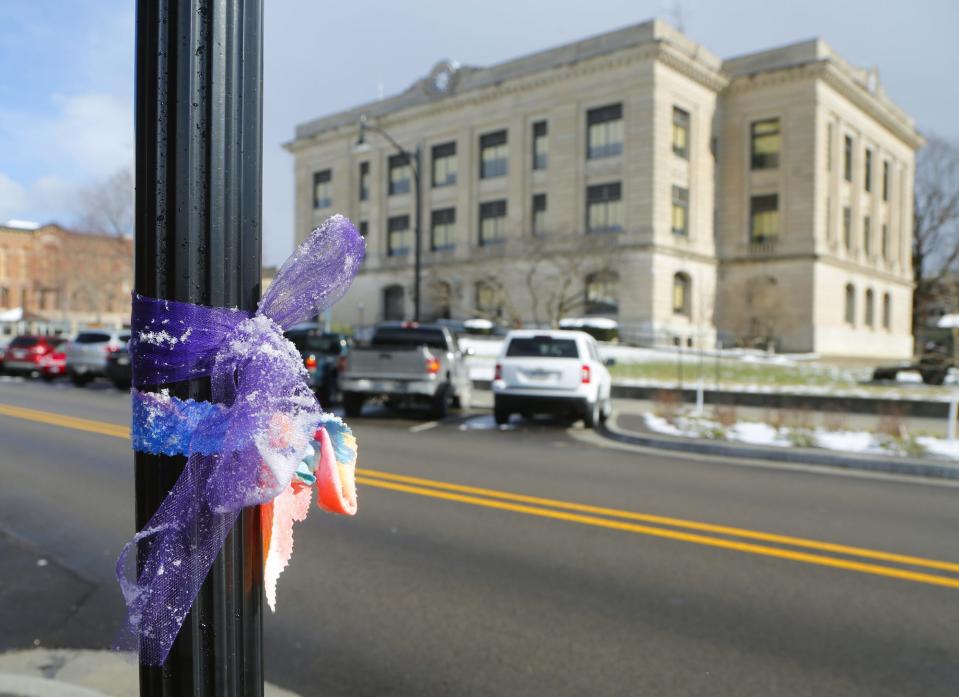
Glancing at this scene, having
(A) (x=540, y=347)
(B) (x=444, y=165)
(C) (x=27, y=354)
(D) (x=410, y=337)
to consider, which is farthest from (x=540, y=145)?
(A) (x=540, y=347)

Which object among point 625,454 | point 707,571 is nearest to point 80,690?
point 707,571

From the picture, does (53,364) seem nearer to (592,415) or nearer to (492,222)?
(592,415)

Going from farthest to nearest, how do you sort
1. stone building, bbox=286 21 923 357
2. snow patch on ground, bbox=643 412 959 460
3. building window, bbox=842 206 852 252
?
1. building window, bbox=842 206 852 252
2. stone building, bbox=286 21 923 357
3. snow patch on ground, bbox=643 412 959 460

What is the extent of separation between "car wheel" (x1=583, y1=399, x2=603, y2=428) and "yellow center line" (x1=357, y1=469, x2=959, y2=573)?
577cm

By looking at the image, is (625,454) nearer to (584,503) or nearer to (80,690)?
(584,503)

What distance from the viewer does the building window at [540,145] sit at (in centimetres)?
4934

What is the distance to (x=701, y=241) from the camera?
4728 centimetres

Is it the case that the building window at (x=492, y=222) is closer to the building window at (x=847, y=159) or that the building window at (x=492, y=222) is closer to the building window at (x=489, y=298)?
the building window at (x=489, y=298)

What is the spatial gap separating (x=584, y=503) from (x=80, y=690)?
Result: 517 centimetres

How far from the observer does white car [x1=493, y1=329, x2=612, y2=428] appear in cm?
1364

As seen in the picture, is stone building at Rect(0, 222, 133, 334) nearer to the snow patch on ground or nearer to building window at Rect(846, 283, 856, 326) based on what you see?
the snow patch on ground

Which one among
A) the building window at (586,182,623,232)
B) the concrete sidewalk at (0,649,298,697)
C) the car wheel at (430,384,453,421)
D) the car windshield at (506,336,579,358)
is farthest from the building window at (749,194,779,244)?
the concrete sidewalk at (0,649,298,697)

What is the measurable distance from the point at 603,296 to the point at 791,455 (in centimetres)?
3599

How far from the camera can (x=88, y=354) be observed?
75.5 ft
